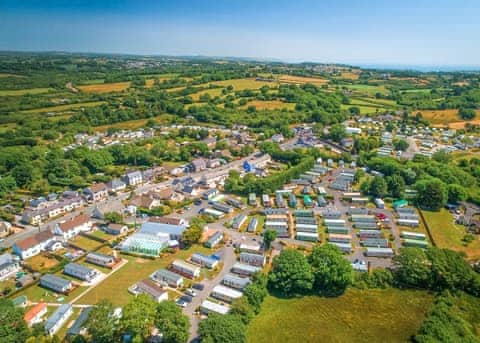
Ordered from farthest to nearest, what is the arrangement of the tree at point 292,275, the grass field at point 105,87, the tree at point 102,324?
the grass field at point 105,87, the tree at point 292,275, the tree at point 102,324

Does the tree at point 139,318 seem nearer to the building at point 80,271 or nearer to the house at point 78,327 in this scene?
the house at point 78,327

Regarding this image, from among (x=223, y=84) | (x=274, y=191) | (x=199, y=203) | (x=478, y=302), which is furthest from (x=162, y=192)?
(x=223, y=84)

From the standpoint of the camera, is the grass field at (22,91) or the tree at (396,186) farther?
the grass field at (22,91)

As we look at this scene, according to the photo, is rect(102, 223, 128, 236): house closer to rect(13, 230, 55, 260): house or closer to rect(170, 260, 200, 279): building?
rect(13, 230, 55, 260): house

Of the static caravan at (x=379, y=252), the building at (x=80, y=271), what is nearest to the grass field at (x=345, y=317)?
the static caravan at (x=379, y=252)

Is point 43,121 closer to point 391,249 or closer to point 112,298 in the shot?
point 112,298

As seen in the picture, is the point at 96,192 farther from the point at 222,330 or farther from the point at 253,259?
the point at 222,330

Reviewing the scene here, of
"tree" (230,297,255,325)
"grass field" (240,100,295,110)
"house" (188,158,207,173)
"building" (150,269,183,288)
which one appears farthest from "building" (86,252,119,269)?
"grass field" (240,100,295,110)
